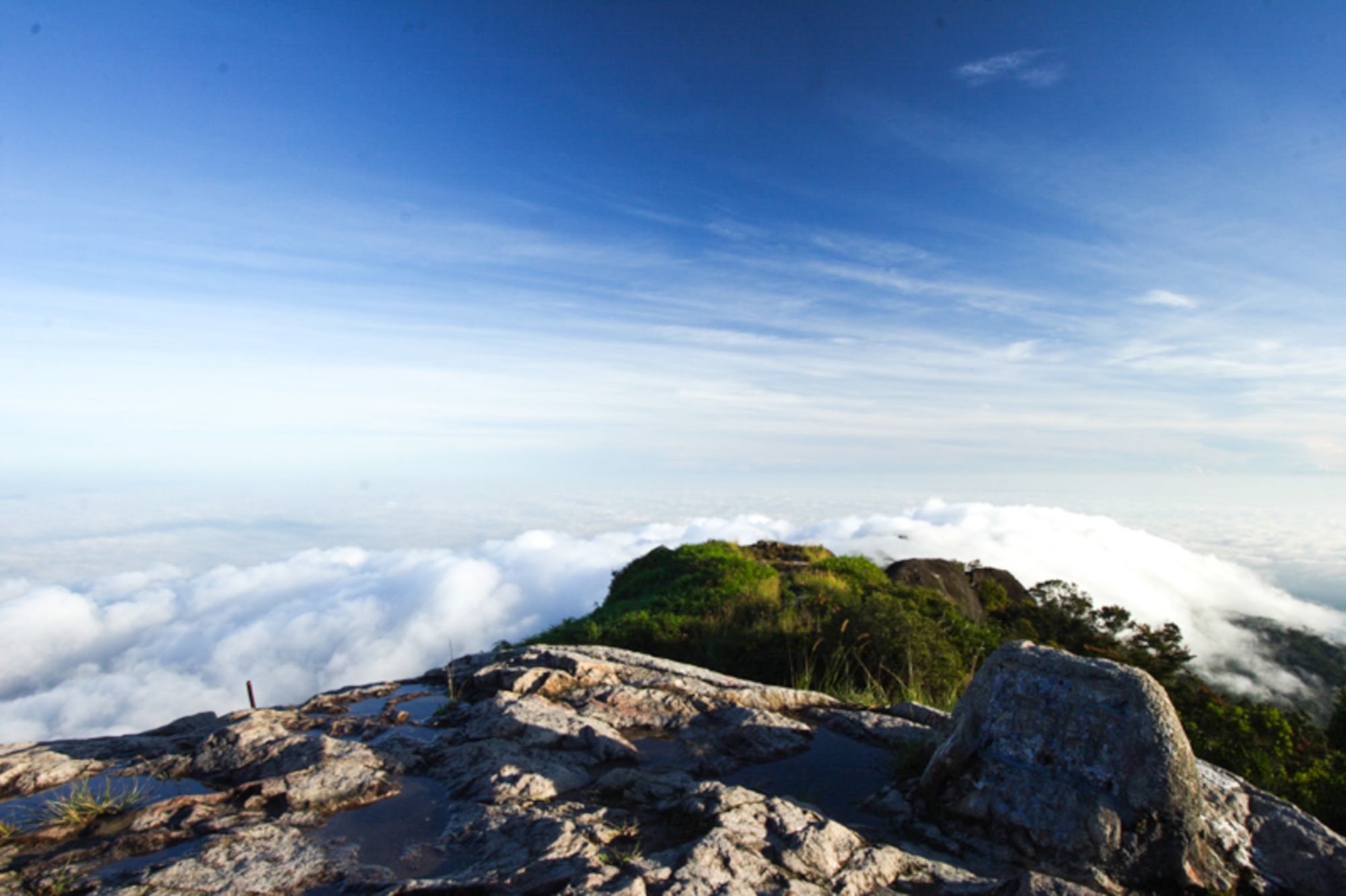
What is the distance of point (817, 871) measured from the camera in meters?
4.13

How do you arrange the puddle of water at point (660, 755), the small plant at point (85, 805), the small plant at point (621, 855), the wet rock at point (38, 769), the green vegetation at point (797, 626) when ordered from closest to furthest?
the small plant at point (621, 855) → the small plant at point (85, 805) → the wet rock at point (38, 769) → the puddle of water at point (660, 755) → the green vegetation at point (797, 626)

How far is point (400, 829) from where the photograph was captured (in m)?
4.70

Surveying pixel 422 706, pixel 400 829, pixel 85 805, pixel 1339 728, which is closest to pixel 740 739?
pixel 400 829

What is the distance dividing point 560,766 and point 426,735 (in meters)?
1.67

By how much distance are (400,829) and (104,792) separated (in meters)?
2.34

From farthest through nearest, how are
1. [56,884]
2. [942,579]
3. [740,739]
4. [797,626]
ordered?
1. [942,579]
2. [797,626]
3. [740,739]
4. [56,884]

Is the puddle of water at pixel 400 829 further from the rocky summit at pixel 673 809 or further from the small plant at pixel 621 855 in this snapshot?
the small plant at pixel 621 855

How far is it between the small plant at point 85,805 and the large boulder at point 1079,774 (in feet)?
19.4

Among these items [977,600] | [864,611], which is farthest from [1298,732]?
[977,600]

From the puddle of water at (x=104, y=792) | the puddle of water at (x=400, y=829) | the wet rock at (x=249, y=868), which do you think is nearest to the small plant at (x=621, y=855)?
the puddle of water at (x=400, y=829)

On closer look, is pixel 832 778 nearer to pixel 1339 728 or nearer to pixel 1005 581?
pixel 1339 728

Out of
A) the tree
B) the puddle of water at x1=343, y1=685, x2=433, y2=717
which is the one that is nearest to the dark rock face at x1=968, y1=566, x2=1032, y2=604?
the tree

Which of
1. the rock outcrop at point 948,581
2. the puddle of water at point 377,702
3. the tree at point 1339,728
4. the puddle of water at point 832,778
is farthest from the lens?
the rock outcrop at point 948,581

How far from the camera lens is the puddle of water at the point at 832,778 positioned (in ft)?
17.7
